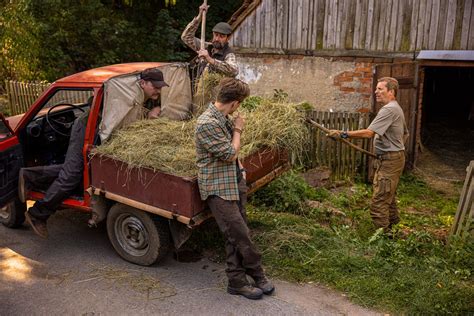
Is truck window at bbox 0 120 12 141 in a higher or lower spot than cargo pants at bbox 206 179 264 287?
higher

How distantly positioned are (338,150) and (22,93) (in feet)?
28.9

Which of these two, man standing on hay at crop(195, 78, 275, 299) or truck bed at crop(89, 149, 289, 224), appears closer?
man standing on hay at crop(195, 78, 275, 299)

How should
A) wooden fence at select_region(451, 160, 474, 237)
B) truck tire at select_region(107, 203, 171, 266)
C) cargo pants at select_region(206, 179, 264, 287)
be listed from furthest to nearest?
1. wooden fence at select_region(451, 160, 474, 237)
2. truck tire at select_region(107, 203, 171, 266)
3. cargo pants at select_region(206, 179, 264, 287)

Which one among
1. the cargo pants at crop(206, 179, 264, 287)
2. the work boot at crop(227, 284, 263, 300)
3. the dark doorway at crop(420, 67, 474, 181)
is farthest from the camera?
the dark doorway at crop(420, 67, 474, 181)

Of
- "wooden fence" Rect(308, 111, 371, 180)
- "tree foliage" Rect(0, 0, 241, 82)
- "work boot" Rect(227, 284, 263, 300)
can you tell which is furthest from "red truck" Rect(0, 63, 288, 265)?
"tree foliage" Rect(0, 0, 241, 82)

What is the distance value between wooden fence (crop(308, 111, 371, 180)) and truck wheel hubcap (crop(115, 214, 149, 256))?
4652 millimetres

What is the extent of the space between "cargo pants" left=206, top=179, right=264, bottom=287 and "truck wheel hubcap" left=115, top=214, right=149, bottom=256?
103cm

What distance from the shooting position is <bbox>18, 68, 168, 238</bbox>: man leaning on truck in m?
5.02

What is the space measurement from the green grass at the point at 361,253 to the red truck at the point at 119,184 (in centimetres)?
82

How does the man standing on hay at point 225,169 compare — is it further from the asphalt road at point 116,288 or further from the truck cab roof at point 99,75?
the truck cab roof at point 99,75

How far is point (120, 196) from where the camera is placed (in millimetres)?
4703

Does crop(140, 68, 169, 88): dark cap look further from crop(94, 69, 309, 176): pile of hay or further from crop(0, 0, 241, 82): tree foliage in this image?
crop(0, 0, 241, 82): tree foliage

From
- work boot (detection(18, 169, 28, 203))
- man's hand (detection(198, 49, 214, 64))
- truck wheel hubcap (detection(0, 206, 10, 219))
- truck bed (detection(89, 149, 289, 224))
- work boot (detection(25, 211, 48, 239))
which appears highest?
man's hand (detection(198, 49, 214, 64))

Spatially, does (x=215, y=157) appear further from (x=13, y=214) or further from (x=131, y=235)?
(x=13, y=214)
